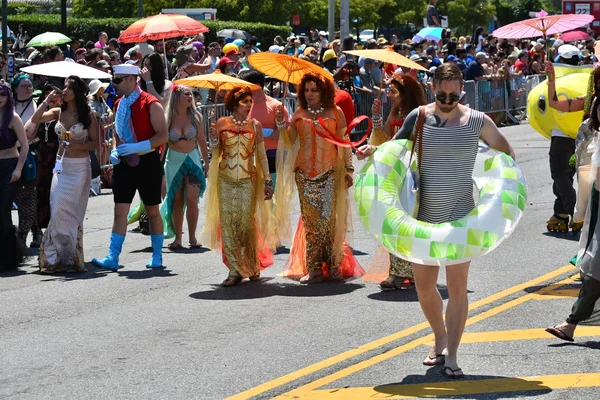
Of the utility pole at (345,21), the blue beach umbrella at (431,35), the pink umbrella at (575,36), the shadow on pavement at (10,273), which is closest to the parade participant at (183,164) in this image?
the shadow on pavement at (10,273)

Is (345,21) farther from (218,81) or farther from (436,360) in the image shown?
(436,360)

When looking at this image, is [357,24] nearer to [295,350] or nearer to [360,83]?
[360,83]

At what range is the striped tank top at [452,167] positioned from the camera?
7.12m

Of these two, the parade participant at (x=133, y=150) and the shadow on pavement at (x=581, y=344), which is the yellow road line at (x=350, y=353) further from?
the parade participant at (x=133, y=150)

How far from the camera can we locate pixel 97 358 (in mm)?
7668

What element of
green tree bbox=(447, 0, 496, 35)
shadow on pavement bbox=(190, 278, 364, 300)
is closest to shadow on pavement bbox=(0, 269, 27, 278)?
shadow on pavement bbox=(190, 278, 364, 300)

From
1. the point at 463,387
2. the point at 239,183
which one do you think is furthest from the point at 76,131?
the point at 463,387

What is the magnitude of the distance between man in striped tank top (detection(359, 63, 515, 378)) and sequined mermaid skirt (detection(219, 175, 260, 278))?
3313 mm

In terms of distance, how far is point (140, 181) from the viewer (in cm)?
1094

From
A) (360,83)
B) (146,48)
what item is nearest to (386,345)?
(146,48)

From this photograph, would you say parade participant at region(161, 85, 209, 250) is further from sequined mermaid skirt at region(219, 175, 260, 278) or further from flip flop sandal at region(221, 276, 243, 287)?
flip flop sandal at region(221, 276, 243, 287)

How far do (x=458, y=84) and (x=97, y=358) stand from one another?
9.60 ft

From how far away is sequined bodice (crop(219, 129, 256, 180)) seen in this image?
A: 10.2 metres

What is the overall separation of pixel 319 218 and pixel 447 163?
3.28 metres
